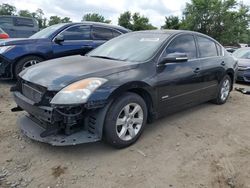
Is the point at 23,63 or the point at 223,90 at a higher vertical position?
the point at 23,63

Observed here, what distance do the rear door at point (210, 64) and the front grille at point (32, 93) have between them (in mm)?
2842

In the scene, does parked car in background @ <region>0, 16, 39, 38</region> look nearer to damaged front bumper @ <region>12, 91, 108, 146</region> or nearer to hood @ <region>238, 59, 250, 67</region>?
hood @ <region>238, 59, 250, 67</region>

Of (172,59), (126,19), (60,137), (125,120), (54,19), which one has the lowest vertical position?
(60,137)

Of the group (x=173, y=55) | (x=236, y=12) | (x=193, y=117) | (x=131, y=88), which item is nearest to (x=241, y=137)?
(x=193, y=117)

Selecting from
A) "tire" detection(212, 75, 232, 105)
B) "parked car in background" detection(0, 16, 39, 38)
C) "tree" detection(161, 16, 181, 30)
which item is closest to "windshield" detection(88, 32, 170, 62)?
"tire" detection(212, 75, 232, 105)

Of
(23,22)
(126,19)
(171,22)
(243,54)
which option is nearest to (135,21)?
(126,19)

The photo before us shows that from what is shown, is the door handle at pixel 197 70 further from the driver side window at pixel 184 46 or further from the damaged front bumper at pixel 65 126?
the damaged front bumper at pixel 65 126

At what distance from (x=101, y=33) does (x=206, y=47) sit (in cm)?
335

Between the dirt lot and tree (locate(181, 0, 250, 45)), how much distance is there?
31853 millimetres

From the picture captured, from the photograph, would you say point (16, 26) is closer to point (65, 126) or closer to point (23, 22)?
point (23, 22)

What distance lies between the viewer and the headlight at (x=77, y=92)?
9.53 ft

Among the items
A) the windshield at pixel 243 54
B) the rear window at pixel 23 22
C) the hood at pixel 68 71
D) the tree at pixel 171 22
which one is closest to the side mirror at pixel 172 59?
the hood at pixel 68 71

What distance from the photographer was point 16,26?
48.2 ft

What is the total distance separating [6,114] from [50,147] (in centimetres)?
154
